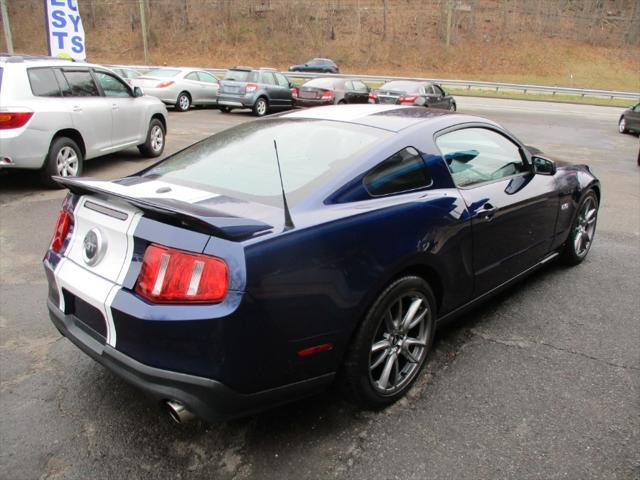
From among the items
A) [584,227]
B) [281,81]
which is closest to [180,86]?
[281,81]

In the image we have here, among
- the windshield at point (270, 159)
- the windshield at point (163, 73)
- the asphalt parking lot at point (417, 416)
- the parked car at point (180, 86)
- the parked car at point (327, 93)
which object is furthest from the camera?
the parked car at point (327, 93)

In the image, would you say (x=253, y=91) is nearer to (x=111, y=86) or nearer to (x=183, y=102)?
(x=183, y=102)

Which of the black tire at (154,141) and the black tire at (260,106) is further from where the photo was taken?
the black tire at (260,106)

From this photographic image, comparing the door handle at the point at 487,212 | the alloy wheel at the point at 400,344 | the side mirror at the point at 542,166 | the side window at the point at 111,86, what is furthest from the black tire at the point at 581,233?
the side window at the point at 111,86

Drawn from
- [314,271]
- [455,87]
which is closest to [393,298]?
[314,271]

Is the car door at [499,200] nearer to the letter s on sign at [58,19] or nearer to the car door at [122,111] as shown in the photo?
the car door at [122,111]

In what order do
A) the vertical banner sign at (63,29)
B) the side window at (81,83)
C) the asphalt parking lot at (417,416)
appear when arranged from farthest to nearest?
the vertical banner sign at (63,29), the side window at (81,83), the asphalt parking lot at (417,416)

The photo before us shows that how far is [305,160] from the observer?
2988 millimetres

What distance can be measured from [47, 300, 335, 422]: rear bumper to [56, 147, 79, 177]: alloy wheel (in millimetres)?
5724

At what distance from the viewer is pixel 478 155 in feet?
12.1

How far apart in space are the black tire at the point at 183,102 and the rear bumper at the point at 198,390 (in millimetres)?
16782


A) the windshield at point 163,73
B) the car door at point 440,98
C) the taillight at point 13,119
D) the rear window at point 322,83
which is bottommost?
the car door at point 440,98

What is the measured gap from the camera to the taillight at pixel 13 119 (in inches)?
262

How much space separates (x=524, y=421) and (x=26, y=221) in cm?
571
